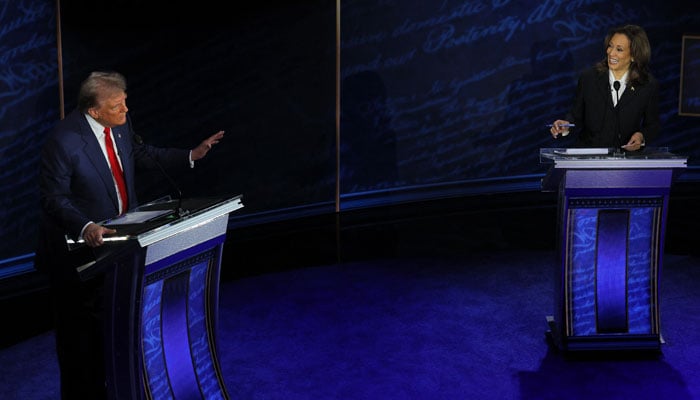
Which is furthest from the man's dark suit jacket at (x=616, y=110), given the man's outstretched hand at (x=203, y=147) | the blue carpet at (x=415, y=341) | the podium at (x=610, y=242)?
the man's outstretched hand at (x=203, y=147)

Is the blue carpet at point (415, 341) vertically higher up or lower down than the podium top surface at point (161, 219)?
lower down

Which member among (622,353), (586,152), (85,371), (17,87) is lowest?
(622,353)

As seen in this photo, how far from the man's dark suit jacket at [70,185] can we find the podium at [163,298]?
20 centimetres

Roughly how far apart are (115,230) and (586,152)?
2212mm

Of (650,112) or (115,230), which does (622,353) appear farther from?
(115,230)

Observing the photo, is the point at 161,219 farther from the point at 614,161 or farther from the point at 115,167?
the point at 614,161

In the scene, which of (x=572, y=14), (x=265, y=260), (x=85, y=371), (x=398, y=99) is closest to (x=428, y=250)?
(x=265, y=260)

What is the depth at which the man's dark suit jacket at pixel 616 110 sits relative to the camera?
13.7 ft

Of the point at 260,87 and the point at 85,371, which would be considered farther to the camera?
the point at 260,87

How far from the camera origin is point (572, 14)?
7.38m

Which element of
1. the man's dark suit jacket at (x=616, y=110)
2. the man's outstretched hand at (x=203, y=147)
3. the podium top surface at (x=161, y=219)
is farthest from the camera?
the man's dark suit jacket at (x=616, y=110)

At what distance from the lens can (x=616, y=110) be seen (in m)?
4.20

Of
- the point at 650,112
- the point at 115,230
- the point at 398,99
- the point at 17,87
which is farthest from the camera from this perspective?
the point at 398,99

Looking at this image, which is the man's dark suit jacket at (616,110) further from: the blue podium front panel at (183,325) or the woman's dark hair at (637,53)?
the blue podium front panel at (183,325)
